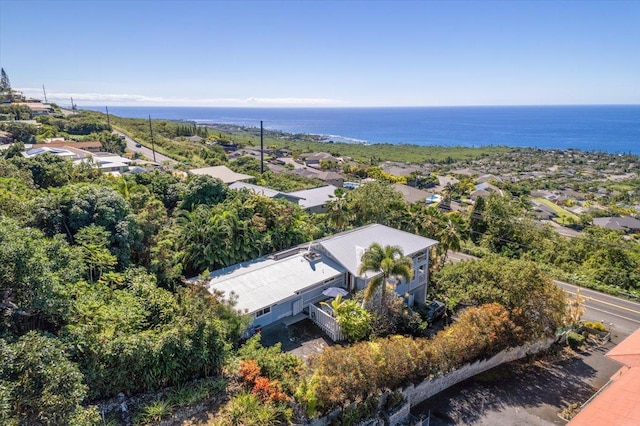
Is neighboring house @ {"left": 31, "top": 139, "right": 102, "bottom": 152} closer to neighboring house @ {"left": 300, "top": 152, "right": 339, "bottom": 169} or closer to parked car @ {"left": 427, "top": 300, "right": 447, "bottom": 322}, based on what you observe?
neighboring house @ {"left": 300, "top": 152, "right": 339, "bottom": 169}

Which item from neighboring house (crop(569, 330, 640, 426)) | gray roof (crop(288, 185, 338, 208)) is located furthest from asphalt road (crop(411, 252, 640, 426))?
gray roof (crop(288, 185, 338, 208))

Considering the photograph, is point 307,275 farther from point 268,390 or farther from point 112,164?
point 112,164

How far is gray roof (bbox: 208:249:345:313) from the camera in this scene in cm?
1855

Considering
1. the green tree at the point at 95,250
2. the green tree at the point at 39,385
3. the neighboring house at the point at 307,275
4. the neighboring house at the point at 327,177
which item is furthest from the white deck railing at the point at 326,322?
the neighboring house at the point at 327,177

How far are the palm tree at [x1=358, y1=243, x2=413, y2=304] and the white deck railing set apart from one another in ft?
6.99

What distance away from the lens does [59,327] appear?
12625mm

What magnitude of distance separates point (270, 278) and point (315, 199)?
2275 centimetres

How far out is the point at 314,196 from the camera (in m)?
43.4

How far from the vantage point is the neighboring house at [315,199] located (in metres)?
40.0

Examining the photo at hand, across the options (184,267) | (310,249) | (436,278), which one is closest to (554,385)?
(436,278)

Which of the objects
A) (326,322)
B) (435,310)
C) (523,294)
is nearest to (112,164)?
(326,322)

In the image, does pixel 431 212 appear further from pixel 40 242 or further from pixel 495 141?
pixel 495 141

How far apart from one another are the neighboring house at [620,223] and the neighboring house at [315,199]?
149 ft

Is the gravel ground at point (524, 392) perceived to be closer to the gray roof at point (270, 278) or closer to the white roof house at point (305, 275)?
the white roof house at point (305, 275)
